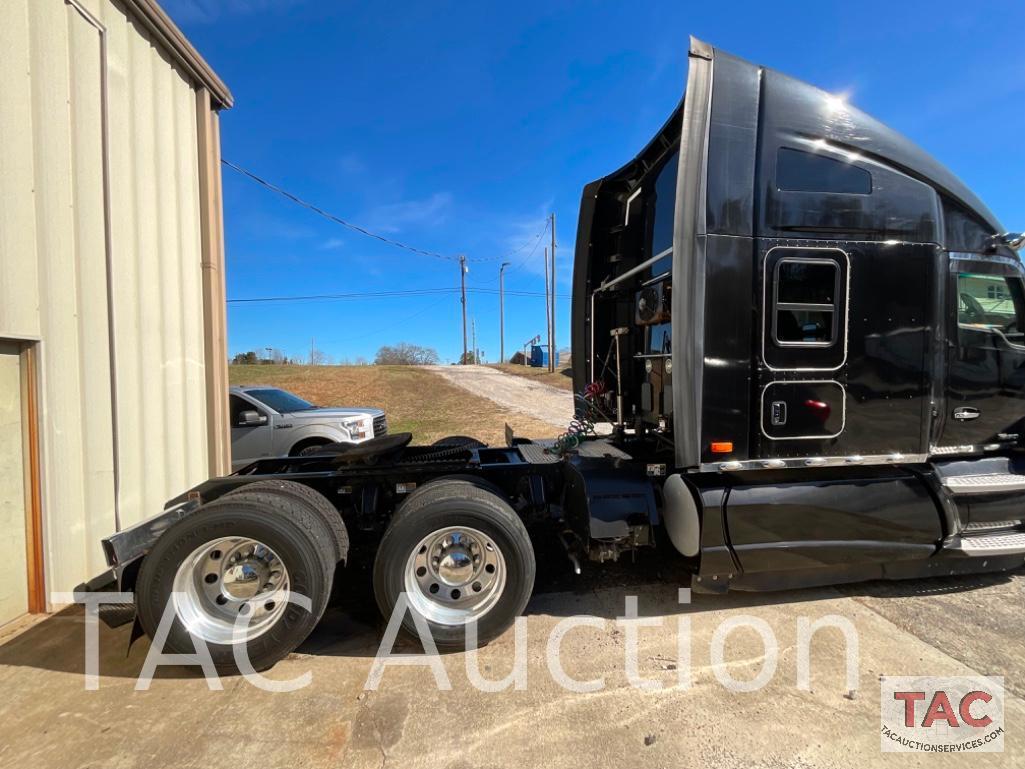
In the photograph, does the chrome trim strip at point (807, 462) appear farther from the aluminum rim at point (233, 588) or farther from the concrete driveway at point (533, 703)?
the aluminum rim at point (233, 588)

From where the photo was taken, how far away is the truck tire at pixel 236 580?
2746 millimetres

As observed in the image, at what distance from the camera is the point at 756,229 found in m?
3.12

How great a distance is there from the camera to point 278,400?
7727 millimetres

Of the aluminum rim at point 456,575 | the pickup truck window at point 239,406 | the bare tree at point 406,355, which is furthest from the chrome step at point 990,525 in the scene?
the bare tree at point 406,355

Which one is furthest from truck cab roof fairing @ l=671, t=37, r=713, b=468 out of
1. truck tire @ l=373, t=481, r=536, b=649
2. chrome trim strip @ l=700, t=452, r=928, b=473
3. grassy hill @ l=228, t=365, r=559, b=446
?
grassy hill @ l=228, t=365, r=559, b=446

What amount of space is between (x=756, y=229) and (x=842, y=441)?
4.99ft

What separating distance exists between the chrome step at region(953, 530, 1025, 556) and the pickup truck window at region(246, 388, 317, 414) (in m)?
7.75

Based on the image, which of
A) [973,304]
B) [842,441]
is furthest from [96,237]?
[973,304]

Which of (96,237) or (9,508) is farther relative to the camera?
(96,237)

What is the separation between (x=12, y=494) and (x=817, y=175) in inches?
229

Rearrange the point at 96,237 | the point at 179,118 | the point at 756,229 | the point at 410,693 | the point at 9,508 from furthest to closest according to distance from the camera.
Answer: the point at 179,118 < the point at 96,237 < the point at 9,508 < the point at 756,229 < the point at 410,693

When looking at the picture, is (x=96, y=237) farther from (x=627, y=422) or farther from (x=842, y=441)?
(x=842, y=441)

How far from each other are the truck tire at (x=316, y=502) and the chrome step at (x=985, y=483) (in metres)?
4.10

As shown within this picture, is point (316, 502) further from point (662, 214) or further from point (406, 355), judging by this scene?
point (406, 355)
